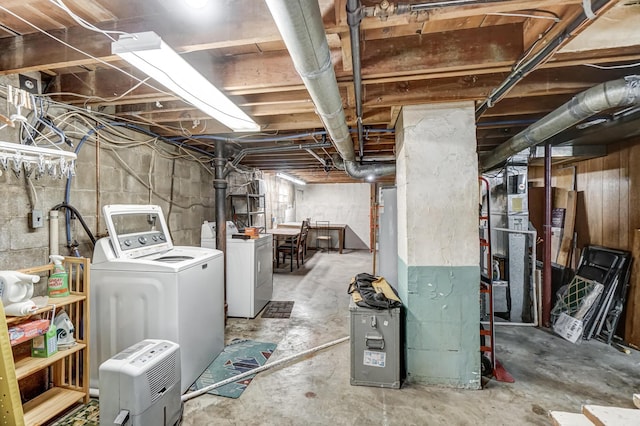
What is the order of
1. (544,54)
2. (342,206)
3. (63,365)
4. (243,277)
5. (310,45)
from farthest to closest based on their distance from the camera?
(342,206)
(243,277)
(63,365)
(544,54)
(310,45)

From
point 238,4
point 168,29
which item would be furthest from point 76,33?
point 238,4

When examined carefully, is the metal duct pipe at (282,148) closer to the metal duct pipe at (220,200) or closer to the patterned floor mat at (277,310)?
the metal duct pipe at (220,200)

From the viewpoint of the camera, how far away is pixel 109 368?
1.56 metres

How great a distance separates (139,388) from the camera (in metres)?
1.52

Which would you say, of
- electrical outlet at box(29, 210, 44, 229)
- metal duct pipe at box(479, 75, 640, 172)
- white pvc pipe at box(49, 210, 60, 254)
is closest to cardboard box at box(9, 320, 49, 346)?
white pvc pipe at box(49, 210, 60, 254)

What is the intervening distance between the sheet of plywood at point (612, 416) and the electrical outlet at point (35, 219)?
10.6 feet

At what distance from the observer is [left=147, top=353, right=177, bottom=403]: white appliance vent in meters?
1.59

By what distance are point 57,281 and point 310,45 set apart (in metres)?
2.11

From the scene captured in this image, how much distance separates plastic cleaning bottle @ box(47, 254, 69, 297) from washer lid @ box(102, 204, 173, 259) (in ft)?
1.08

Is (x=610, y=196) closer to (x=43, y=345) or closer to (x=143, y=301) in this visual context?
(x=143, y=301)

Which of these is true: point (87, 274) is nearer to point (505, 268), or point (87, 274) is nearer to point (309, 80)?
point (309, 80)

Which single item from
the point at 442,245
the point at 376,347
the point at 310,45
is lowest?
the point at 376,347

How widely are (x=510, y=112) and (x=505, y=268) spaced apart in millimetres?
2021

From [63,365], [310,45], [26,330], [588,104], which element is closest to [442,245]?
[588,104]
